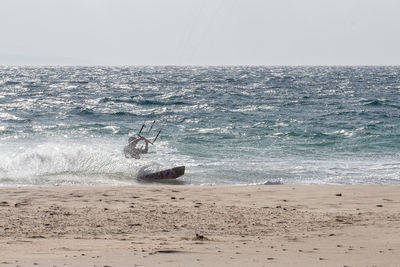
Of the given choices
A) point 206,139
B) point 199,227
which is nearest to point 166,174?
point 199,227

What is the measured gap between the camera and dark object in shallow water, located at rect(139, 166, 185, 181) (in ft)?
48.8

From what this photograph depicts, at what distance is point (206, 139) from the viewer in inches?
891

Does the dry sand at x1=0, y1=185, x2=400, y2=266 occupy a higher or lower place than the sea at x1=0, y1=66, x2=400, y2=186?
lower

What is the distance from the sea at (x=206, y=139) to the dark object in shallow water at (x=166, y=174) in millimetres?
204

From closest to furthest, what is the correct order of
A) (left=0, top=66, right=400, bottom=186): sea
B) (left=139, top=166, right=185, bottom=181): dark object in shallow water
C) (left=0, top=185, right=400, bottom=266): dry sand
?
1. (left=0, top=185, right=400, bottom=266): dry sand
2. (left=139, top=166, right=185, bottom=181): dark object in shallow water
3. (left=0, top=66, right=400, bottom=186): sea

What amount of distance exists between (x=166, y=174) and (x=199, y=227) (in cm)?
675

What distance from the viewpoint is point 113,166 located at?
52.9 feet

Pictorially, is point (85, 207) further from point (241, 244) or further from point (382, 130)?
point (382, 130)

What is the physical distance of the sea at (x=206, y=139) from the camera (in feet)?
50.4

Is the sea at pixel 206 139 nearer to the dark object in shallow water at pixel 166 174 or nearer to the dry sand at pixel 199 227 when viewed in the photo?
the dark object in shallow water at pixel 166 174

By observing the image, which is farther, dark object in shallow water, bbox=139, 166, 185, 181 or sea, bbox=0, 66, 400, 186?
sea, bbox=0, 66, 400, 186

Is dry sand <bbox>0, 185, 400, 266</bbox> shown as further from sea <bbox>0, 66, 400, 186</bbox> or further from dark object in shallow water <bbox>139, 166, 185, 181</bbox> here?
sea <bbox>0, 66, 400, 186</bbox>

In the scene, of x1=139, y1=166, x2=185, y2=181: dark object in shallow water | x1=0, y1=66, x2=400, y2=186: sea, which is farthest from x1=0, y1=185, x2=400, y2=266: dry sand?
x1=0, y1=66, x2=400, y2=186: sea

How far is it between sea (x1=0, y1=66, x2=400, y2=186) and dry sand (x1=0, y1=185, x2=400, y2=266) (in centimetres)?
301
